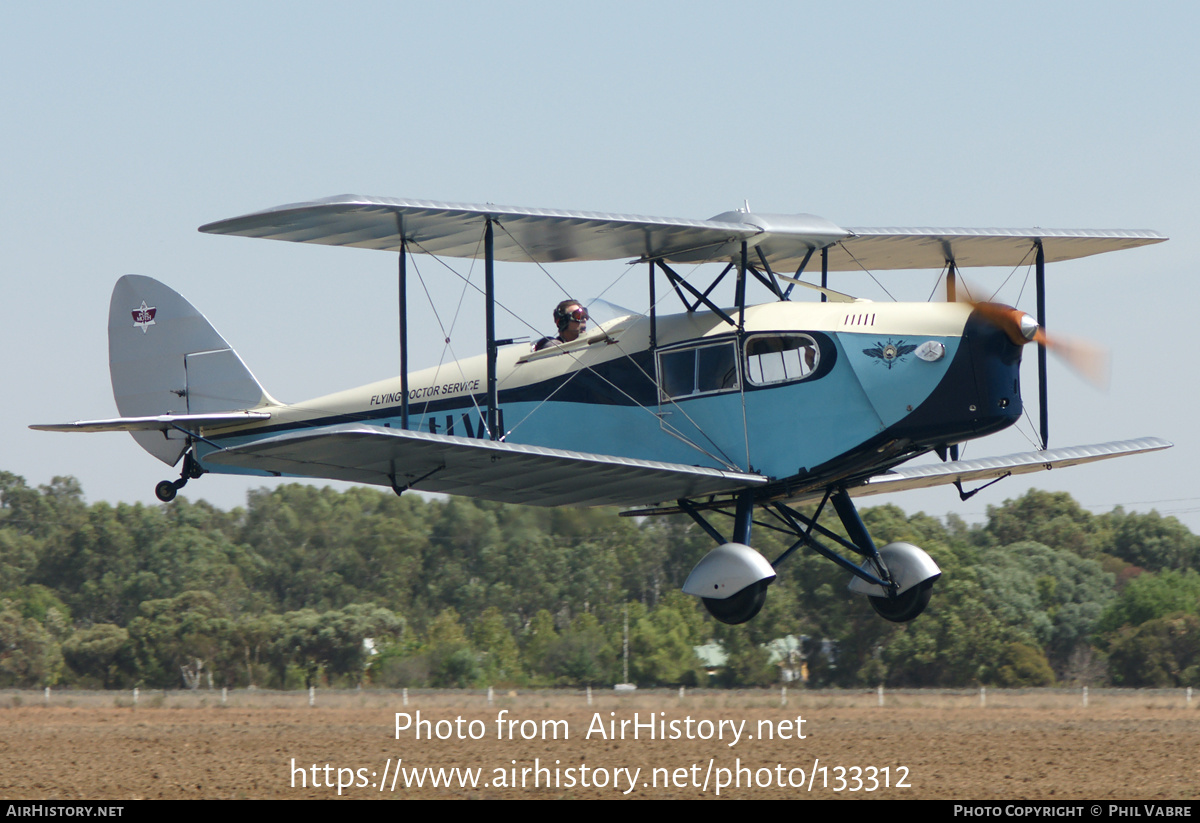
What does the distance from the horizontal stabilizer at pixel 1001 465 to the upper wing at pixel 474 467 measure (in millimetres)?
2668

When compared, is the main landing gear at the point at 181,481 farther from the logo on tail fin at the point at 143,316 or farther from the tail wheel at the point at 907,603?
the tail wheel at the point at 907,603

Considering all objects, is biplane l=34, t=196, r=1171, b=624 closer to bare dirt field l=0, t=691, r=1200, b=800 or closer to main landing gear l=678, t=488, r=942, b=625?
main landing gear l=678, t=488, r=942, b=625

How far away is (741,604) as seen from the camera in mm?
12750

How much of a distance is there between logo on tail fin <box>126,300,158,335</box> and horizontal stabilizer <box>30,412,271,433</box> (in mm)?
1284

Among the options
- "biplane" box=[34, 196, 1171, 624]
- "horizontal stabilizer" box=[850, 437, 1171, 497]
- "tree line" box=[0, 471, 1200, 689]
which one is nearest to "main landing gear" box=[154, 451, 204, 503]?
"biplane" box=[34, 196, 1171, 624]

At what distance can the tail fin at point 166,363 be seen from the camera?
17141mm

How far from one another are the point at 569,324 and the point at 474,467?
275 cm

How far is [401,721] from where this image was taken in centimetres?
2575

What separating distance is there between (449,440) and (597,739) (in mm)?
10609

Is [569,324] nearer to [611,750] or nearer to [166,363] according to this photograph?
[166,363]

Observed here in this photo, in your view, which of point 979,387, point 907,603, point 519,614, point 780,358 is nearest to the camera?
point 979,387

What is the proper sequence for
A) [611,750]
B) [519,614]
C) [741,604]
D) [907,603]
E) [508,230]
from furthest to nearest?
1. [519,614]
2. [611,750]
3. [907,603]
4. [508,230]
5. [741,604]

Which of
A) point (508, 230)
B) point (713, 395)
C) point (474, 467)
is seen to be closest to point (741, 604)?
point (713, 395)

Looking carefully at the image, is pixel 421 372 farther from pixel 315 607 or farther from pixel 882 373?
pixel 315 607
